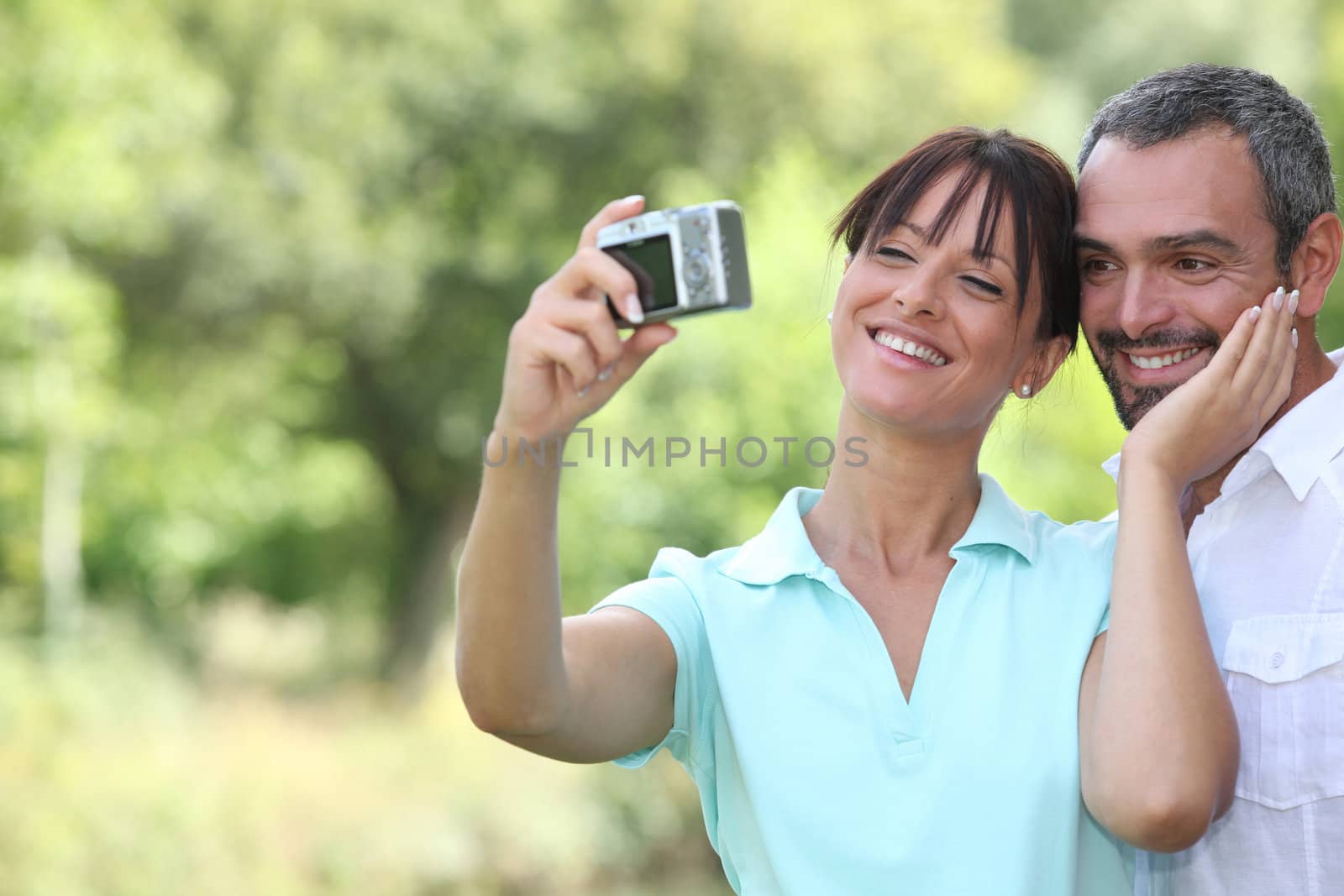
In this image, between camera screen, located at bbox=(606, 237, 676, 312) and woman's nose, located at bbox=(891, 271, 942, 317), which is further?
woman's nose, located at bbox=(891, 271, 942, 317)

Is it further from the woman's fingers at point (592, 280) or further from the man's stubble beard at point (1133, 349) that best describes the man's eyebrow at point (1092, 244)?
the woman's fingers at point (592, 280)

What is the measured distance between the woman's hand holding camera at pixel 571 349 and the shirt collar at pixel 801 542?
585mm

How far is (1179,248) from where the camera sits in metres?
2.23

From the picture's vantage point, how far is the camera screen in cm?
155

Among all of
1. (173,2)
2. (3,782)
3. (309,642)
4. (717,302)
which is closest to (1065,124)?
(173,2)

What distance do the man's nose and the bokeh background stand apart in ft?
21.9

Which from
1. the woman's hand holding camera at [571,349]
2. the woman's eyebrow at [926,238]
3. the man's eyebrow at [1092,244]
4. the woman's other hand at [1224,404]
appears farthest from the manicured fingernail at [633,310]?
the man's eyebrow at [1092,244]

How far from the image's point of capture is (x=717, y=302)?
60.9 inches

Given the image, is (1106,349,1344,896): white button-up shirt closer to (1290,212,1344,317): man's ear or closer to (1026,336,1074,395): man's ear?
(1290,212,1344,317): man's ear

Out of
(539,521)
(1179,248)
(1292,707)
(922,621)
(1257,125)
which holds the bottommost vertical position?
(1292,707)

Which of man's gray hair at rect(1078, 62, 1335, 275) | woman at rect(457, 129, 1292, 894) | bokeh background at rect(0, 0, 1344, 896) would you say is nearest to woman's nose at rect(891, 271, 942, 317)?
woman at rect(457, 129, 1292, 894)

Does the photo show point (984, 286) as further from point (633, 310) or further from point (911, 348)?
point (633, 310)

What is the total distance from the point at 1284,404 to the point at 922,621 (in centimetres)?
73

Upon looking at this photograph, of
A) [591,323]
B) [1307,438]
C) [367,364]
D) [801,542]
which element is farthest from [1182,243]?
[367,364]
